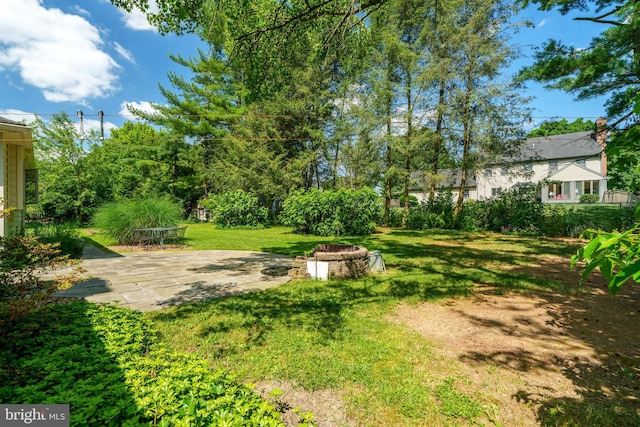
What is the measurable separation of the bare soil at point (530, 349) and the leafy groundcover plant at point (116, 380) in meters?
0.45

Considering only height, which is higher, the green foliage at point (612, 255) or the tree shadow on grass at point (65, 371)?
the green foliage at point (612, 255)

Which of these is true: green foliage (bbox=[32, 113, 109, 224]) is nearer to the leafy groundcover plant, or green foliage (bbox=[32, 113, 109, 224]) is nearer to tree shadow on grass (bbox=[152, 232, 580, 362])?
tree shadow on grass (bbox=[152, 232, 580, 362])

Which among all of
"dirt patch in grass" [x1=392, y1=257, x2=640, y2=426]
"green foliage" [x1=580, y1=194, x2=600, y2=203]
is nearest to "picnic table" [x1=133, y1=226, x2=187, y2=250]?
"dirt patch in grass" [x1=392, y1=257, x2=640, y2=426]

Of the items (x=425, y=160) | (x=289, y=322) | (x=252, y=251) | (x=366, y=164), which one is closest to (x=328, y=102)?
(x=366, y=164)

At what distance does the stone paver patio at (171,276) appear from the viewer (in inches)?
192

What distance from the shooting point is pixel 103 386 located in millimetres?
2111

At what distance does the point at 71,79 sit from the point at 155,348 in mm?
25999

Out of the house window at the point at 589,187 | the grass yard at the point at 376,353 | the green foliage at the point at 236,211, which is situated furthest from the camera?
the house window at the point at 589,187

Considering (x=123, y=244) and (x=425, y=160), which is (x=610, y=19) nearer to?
(x=425, y=160)

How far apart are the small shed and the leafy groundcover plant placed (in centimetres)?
339

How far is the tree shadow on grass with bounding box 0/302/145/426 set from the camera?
6.07 feet

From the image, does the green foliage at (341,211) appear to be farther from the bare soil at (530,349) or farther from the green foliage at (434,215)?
the bare soil at (530,349)

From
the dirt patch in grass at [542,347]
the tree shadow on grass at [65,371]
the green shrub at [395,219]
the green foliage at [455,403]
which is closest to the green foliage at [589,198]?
the green shrub at [395,219]

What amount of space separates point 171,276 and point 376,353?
16.3 ft
